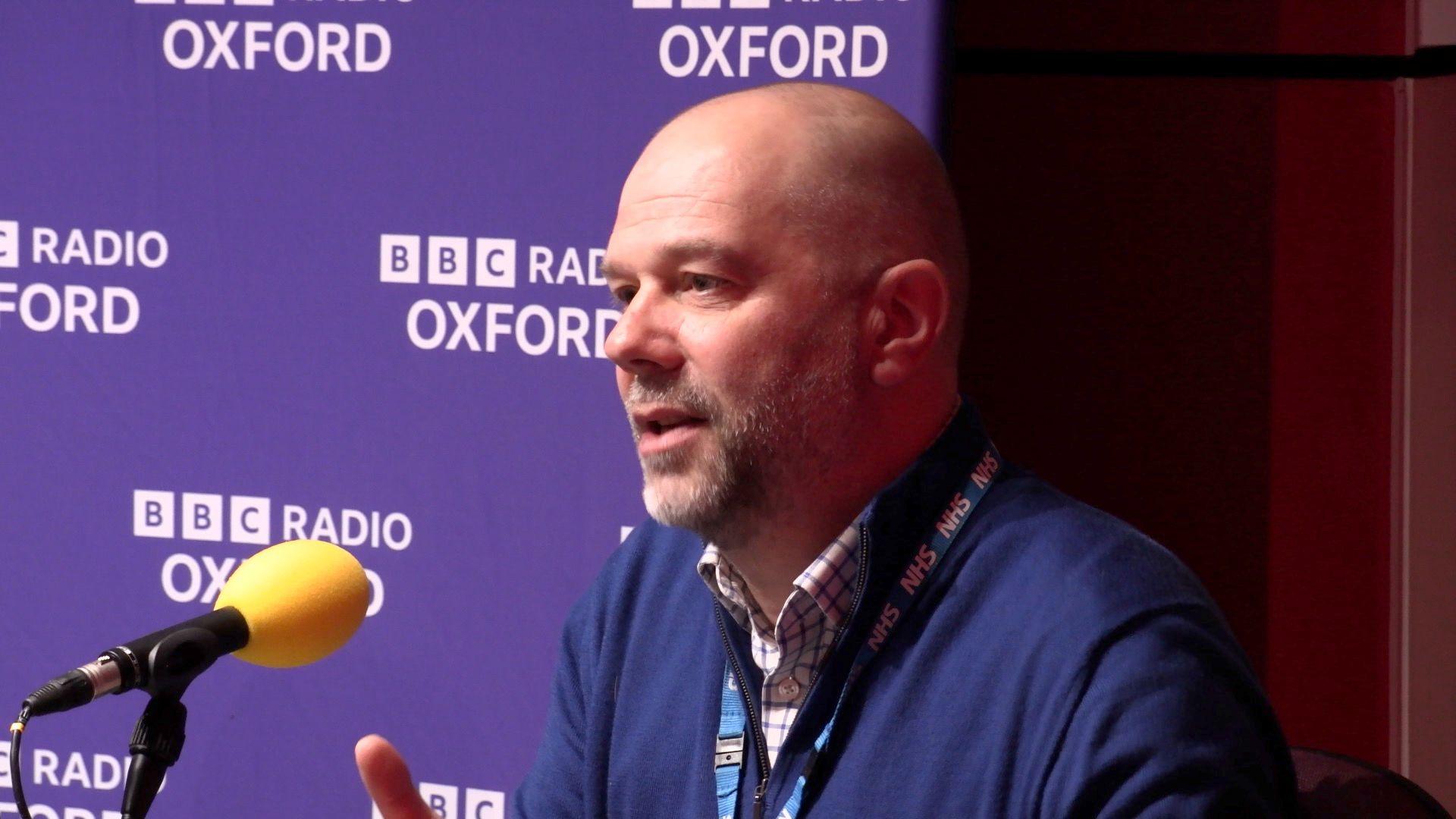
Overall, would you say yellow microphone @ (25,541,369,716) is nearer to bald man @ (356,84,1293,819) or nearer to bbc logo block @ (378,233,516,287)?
bald man @ (356,84,1293,819)

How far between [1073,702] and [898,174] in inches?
24.0

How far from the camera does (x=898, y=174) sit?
1.63m

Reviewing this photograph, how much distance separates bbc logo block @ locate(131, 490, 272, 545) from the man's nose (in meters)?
1.11

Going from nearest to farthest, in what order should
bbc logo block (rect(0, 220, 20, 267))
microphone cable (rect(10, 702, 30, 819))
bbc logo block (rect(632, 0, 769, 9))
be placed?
microphone cable (rect(10, 702, 30, 819)) < bbc logo block (rect(632, 0, 769, 9)) < bbc logo block (rect(0, 220, 20, 267))

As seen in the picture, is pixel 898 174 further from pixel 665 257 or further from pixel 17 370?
pixel 17 370

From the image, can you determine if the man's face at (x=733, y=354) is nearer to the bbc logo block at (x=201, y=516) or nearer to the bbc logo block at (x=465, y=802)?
the bbc logo block at (x=465, y=802)

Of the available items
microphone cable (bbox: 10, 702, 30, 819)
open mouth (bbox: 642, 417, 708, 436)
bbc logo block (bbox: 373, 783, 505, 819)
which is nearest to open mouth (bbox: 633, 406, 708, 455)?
open mouth (bbox: 642, 417, 708, 436)

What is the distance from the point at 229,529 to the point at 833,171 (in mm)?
1384

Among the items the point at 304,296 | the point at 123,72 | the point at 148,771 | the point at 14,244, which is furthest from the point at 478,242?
the point at 148,771

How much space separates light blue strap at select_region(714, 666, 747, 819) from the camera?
1.60 metres

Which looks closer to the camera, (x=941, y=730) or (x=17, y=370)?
(x=941, y=730)

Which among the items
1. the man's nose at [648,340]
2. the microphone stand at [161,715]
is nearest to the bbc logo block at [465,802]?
the man's nose at [648,340]

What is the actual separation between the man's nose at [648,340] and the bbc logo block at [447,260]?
2.59ft

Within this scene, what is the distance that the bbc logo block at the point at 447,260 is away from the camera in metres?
2.35
